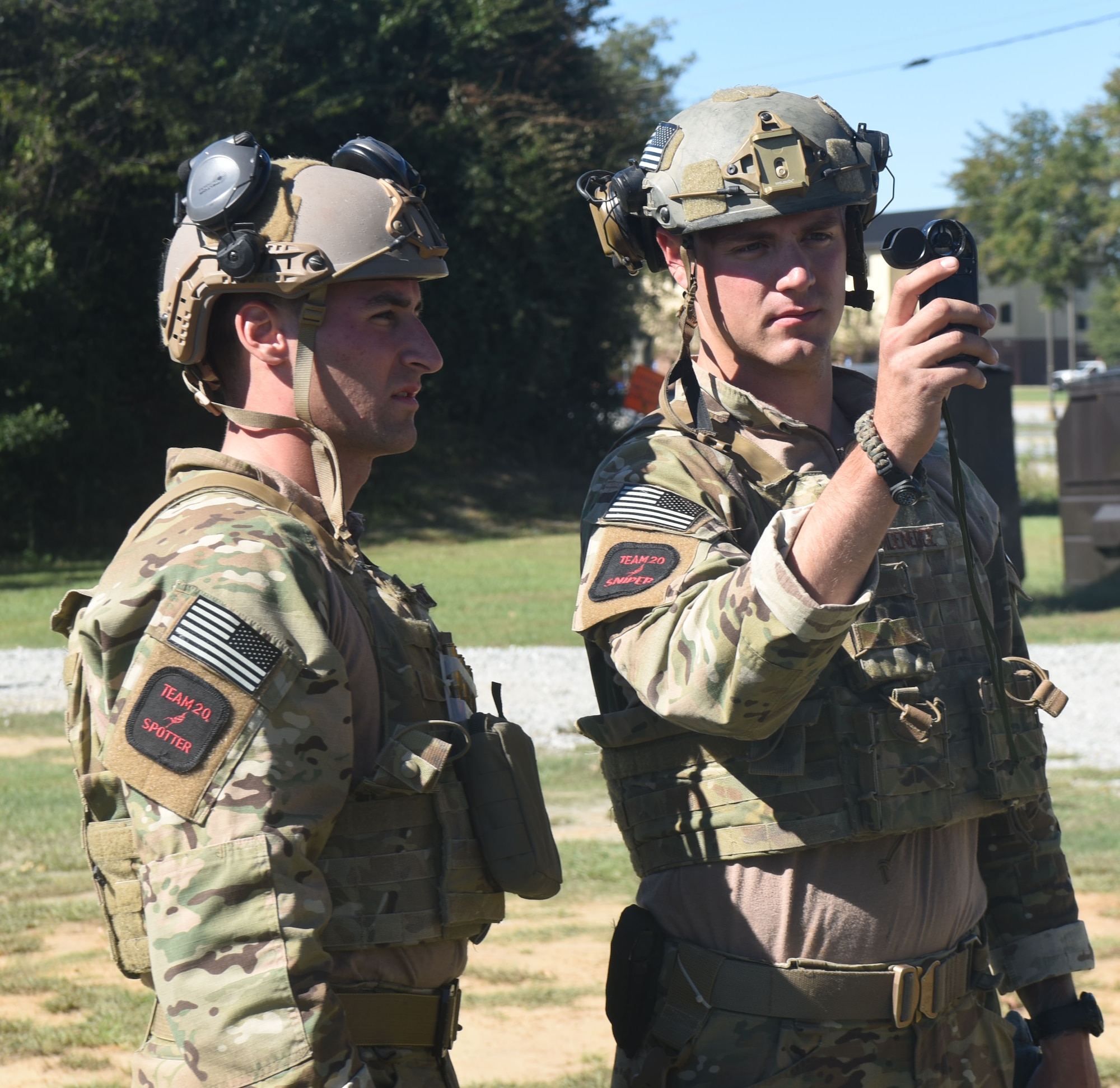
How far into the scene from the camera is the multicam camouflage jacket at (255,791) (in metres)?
1.93

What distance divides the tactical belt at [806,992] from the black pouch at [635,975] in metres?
0.06

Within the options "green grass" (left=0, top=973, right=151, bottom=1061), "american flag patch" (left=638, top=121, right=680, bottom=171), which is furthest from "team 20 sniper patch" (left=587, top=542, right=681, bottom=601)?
"green grass" (left=0, top=973, right=151, bottom=1061)

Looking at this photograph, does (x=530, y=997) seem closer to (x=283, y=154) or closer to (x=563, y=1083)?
(x=563, y=1083)

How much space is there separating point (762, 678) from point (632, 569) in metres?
0.37

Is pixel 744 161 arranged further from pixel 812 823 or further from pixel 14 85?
pixel 14 85

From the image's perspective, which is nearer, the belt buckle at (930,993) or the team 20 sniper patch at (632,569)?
the team 20 sniper patch at (632,569)

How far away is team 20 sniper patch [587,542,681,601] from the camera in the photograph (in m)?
2.39

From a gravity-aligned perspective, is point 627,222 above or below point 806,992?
above

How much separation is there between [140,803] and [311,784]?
0.24 metres

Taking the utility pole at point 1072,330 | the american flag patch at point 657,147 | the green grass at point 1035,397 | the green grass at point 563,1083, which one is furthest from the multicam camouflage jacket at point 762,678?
the utility pole at point 1072,330

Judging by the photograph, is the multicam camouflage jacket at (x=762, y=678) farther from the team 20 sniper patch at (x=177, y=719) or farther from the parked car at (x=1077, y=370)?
the parked car at (x=1077, y=370)

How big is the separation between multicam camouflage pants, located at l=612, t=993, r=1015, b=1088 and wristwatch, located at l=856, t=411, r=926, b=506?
1009mm

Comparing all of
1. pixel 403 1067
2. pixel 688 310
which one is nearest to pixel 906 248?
pixel 688 310

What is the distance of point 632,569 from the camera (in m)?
2.42
